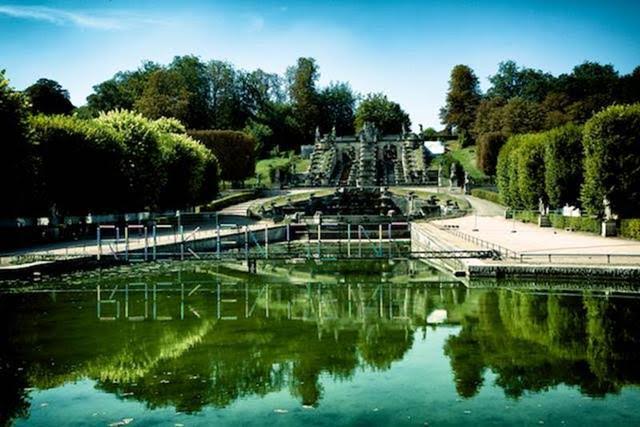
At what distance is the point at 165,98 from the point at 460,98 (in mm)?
46346

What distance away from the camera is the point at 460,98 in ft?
352

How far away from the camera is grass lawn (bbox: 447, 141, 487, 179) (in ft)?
260

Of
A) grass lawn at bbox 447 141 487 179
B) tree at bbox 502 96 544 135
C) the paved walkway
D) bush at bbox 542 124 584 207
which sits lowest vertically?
the paved walkway

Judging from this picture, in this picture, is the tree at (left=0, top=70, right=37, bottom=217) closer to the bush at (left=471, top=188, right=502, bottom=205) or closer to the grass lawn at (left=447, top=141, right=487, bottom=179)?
the bush at (left=471, top=188, right=502, bottom=205)

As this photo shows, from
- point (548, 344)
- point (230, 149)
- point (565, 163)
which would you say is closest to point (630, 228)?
point (565, 163)

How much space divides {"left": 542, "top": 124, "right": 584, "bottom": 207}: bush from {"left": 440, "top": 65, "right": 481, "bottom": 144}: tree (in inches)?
2456

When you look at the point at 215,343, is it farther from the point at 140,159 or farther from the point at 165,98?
the point at 165,98

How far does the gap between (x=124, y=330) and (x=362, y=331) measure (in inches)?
229

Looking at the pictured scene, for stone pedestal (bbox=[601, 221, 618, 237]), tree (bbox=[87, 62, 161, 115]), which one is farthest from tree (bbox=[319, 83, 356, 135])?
stone pedestal (bbox=[601, 221, 618, 237])

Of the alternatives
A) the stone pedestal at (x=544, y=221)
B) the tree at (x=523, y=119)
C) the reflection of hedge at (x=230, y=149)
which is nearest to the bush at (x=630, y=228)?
the stone pedestal at (x=544, y=221)

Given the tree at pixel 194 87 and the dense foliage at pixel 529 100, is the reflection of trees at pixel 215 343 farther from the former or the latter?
the tree at pixel 194 87

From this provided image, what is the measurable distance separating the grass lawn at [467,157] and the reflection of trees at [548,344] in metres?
58.5

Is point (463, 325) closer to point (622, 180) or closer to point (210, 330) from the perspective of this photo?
point (210, 330)

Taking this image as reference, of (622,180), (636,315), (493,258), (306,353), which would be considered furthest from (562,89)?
(306,353)
